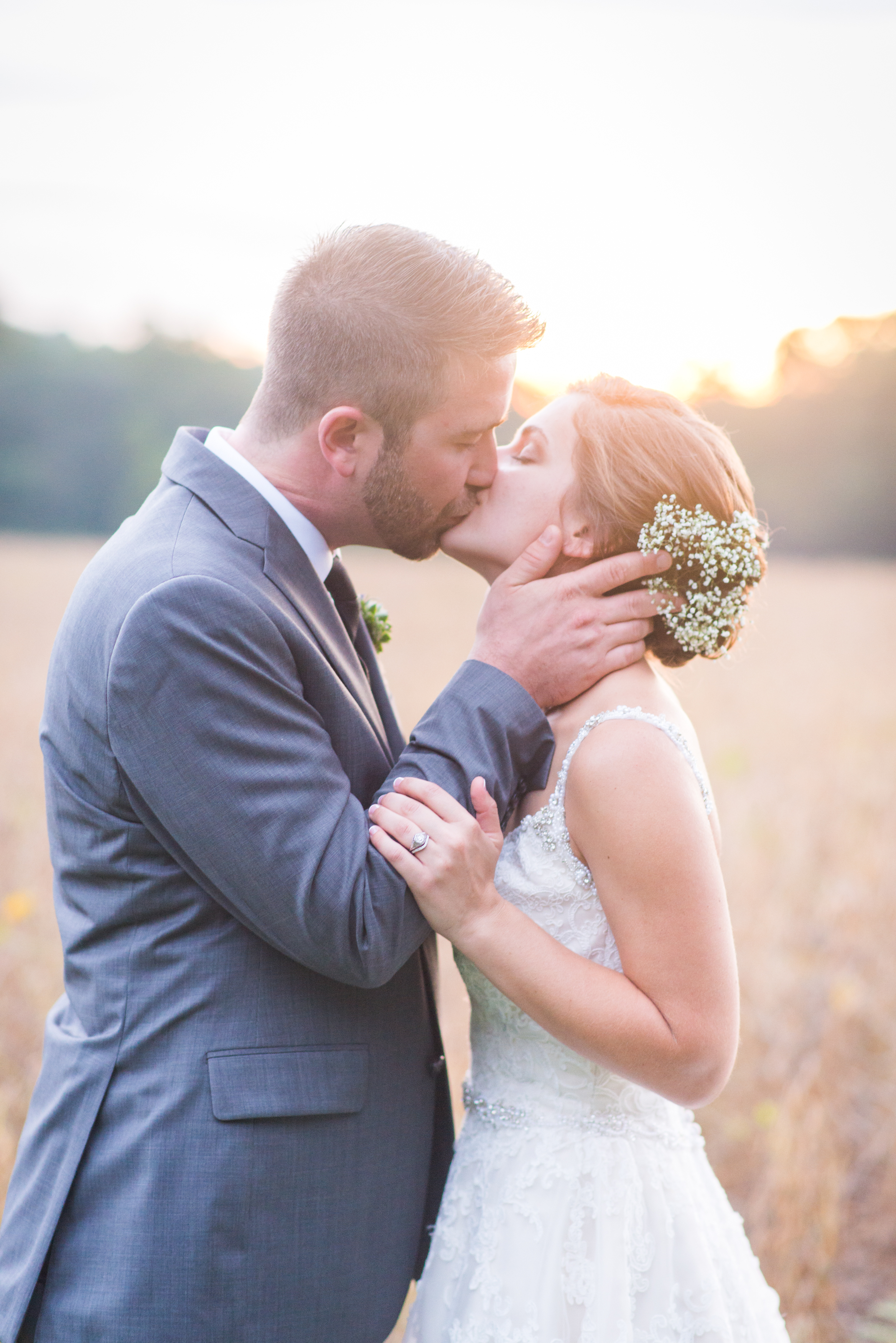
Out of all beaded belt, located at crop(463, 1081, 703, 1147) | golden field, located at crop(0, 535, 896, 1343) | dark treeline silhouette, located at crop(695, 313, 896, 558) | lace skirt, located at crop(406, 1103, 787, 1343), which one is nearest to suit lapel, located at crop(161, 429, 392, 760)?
beaded belt, located at crop(463, 1081, 703, 1147)

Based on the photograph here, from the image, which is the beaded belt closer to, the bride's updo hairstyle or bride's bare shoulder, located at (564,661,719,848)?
bride's bare shoulder, located at (564,661,719,848)

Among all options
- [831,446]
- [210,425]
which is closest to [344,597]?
[210,425]

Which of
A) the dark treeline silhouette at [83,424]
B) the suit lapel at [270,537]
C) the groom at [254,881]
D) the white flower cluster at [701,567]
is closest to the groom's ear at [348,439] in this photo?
the groom at [254,881]

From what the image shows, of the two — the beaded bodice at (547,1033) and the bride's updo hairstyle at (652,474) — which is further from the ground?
the bride's updo hairstyle at (652,474)

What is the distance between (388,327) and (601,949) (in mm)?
1540

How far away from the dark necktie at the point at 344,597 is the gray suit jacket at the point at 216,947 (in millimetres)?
343

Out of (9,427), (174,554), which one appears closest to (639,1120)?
(174,554)

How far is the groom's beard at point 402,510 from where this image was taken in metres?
2.50

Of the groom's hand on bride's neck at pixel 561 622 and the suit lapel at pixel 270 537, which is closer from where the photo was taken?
the suit lapel at pixel 270 537

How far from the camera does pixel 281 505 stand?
2439 millimetres

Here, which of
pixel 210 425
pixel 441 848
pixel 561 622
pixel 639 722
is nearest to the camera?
pixel 441 848

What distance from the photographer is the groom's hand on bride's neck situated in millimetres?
2322

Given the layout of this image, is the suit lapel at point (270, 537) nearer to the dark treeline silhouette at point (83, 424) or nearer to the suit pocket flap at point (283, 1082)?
the suit pocket flap at point (283, 1082)

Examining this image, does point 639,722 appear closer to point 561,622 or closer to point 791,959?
point 561,622
